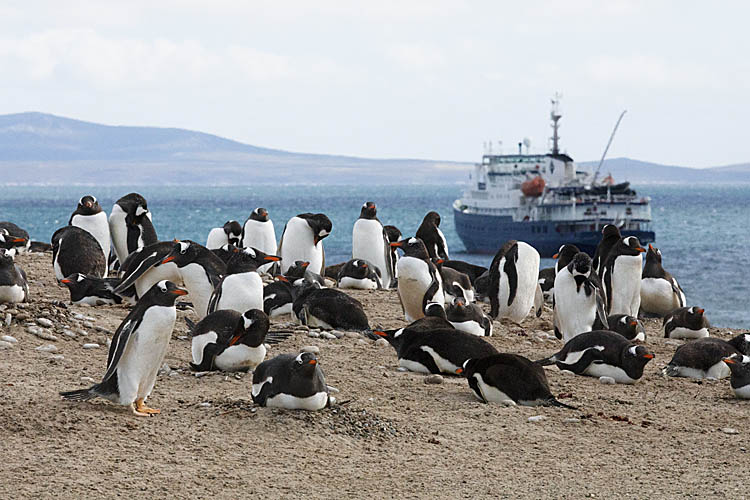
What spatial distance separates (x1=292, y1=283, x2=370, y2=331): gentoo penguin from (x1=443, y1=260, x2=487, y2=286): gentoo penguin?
3.70m

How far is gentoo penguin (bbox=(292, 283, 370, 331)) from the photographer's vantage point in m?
8.81

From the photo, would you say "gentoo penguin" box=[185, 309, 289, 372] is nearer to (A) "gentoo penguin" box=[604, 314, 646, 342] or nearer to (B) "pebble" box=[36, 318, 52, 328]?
(B) "pebble" box=[36, 318, 52, 328]

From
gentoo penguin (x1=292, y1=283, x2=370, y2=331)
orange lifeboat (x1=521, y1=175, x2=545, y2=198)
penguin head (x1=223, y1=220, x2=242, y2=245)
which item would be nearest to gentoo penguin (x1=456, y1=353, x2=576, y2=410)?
gentoo penguin (x1=292, y1=283, x2=370, y2=331)

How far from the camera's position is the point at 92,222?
1188cm

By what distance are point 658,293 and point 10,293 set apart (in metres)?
7.28

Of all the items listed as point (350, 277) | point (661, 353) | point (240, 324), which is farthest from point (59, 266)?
point (661, 353)

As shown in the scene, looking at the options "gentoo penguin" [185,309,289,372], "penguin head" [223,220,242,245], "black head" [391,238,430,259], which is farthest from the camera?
"penguin head" [223,220,242,245]

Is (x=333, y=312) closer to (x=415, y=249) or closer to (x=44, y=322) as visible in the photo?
(x=415, y=249)

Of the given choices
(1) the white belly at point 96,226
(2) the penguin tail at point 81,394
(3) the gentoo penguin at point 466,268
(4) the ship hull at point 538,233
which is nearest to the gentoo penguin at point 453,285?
(3) the gentoo penguin at point 466,268

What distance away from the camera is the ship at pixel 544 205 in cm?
5059

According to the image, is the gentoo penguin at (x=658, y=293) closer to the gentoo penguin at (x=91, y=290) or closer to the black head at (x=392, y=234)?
the black head at (x=392, y=234)

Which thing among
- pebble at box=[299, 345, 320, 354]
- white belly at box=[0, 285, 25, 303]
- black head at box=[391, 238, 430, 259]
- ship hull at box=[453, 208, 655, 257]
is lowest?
ship hull at box=[453, 208, 655, 257]

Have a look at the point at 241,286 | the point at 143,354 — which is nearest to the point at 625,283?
the point at 241,286

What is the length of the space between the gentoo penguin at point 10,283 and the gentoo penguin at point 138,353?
2.54 m
